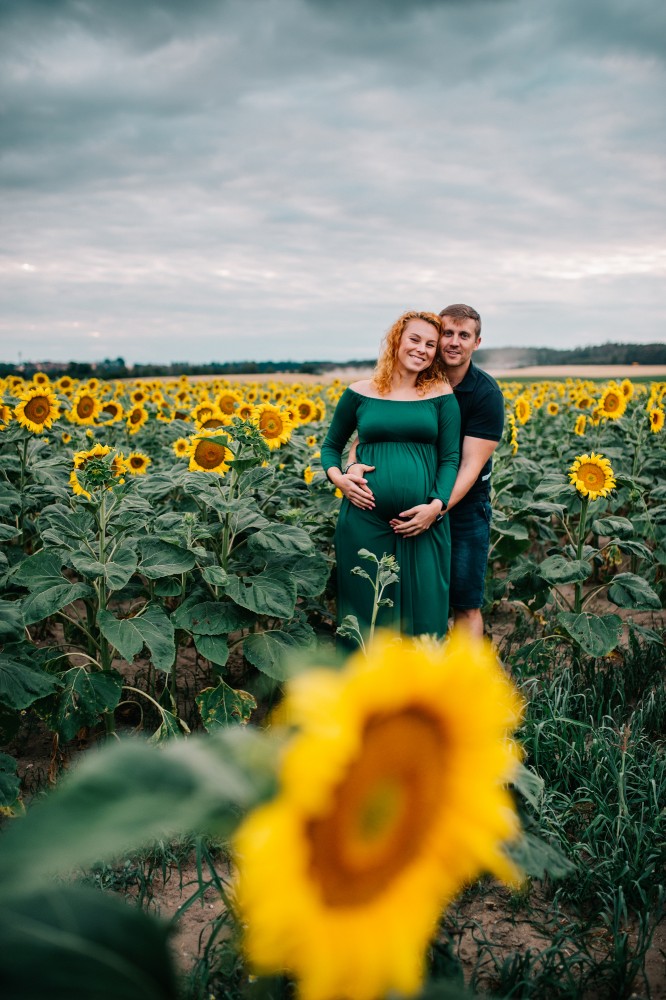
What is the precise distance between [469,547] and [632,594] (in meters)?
0.92

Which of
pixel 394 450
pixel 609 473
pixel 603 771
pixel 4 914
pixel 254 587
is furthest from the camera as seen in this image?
pixel 609 473

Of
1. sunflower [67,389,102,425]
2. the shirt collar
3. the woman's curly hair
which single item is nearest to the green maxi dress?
the woman's curly hair

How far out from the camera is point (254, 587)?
323 cm

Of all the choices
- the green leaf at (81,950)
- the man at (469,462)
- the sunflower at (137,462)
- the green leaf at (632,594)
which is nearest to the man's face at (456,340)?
the man at (469,462)

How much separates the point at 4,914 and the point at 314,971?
9.8 inches

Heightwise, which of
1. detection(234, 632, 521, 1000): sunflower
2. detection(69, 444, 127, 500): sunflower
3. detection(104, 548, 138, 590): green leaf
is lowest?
detection(104, 548, 138, 590): green leaf

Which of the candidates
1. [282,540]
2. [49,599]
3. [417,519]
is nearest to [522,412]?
[417,519]

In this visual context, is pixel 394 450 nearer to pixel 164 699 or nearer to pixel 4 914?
pixel 164 699

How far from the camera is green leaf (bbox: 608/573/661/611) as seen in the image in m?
3.88

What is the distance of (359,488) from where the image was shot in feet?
11.9

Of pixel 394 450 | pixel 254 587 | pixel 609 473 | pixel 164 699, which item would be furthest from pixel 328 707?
pixel 609 473

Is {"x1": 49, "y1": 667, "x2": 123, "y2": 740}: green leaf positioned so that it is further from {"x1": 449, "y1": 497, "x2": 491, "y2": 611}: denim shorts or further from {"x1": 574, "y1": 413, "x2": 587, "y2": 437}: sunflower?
{"x1": 574, "y1": 413, "x2": 587, "y2": 437}: sunflower

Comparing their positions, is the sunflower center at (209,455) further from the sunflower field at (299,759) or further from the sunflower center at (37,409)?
the sunflower center at (37,409)

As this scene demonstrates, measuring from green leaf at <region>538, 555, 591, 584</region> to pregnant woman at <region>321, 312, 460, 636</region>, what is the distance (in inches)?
23.1
